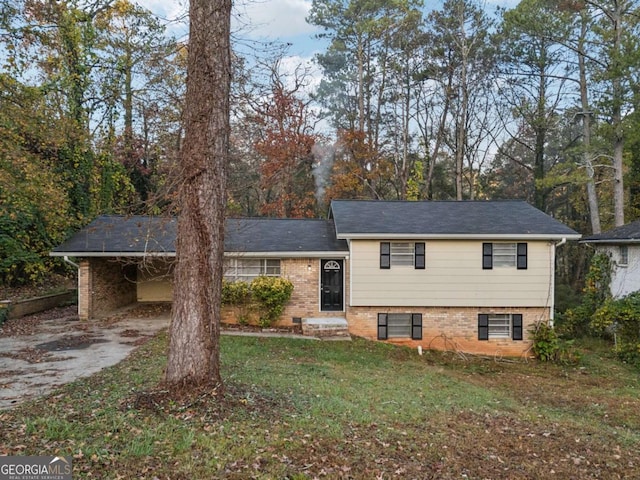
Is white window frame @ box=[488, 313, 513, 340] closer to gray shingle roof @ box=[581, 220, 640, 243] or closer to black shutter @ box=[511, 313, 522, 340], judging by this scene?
black shutter @ box=[511, 313, 522, 340]

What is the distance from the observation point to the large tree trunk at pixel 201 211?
508 cm

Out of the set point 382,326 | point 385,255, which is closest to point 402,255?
point 385,255

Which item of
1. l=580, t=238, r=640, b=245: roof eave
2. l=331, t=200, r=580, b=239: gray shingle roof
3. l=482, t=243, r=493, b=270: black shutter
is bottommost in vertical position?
l=482, t=243, r=493, b=270: black shutter

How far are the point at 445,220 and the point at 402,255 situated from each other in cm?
208

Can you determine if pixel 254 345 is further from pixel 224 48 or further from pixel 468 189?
pixel 468 189

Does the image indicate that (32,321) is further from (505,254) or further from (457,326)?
(505,254)

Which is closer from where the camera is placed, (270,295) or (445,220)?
(270,295)

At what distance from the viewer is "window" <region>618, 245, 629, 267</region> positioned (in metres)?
14.8

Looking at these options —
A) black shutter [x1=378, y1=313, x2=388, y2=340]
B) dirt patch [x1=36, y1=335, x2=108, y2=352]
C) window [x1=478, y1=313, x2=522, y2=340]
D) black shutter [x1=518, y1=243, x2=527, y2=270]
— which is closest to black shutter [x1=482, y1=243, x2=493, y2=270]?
black shutter [x1=518, y1=243, x2=527, y2=270]

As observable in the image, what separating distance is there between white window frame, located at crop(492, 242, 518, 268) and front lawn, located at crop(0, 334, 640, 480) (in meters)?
5.56

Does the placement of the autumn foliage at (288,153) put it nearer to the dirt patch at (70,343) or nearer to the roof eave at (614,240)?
the dirt patch at (70,343)

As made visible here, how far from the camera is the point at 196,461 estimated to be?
374 centimetres

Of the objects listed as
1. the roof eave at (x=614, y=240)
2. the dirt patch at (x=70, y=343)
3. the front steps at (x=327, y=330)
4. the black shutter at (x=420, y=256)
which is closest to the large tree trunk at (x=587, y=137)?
the roof eave at (x=614, y=240)

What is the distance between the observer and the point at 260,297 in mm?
13234
